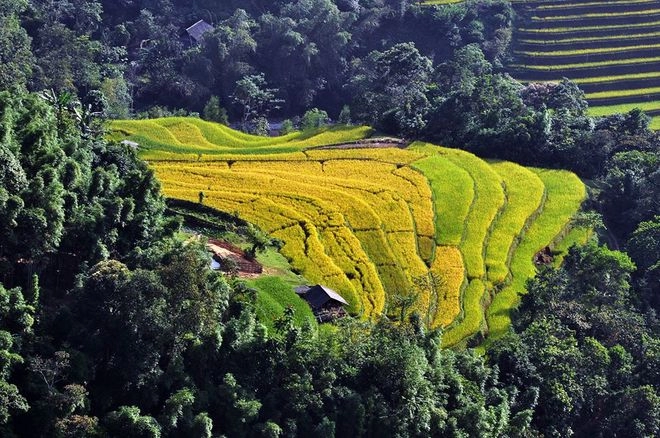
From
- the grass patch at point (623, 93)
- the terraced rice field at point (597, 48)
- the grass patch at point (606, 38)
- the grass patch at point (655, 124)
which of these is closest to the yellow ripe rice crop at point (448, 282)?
the grass patch at point (655, 124)

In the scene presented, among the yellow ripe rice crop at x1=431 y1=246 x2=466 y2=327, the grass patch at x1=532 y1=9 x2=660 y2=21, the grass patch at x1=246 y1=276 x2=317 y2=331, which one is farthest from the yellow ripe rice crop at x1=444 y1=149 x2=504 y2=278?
the grass patch at x1=532 y1=9 x2=660 y2=21

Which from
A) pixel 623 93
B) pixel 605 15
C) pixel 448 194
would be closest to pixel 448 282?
pixel 448 194

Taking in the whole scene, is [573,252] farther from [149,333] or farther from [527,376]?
[149,333]

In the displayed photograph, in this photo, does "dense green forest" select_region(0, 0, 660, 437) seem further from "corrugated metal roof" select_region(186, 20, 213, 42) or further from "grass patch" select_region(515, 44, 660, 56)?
"corrugated metal roof" select_region(186, 20, 213, 42)

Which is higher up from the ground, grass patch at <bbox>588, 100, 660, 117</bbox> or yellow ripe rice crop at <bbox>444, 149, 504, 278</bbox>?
grass patch at <bbox>588, 100, 660, 117</bbox>

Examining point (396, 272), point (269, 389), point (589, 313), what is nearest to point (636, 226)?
point (589, 313)
